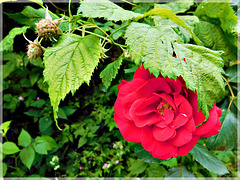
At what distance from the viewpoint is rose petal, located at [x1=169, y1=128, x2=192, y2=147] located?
1.06ft

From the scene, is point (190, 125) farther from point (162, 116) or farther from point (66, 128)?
point (66, 128)

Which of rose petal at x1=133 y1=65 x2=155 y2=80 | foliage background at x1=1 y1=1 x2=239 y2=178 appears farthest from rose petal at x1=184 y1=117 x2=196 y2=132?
foliage background at x1=1 y1=1 x2=239 y2=178

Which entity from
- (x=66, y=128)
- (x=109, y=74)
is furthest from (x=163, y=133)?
(x=66, y=128)

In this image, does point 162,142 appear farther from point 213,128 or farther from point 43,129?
point 43,129

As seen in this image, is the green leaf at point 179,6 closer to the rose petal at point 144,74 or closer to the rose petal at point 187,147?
the rose petal at point 144,74

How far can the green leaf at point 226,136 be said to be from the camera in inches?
20.3

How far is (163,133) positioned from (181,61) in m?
0.14

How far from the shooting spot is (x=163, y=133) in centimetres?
33

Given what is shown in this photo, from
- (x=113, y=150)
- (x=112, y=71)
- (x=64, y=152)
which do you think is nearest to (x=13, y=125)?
(x=64, y=152)

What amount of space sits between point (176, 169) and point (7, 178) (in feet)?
3.30

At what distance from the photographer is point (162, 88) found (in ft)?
1.12

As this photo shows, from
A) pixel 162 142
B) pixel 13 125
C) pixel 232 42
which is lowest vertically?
pixel 13 125

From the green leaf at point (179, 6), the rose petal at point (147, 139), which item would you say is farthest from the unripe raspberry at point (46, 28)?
the green leaf at point (179, 6)

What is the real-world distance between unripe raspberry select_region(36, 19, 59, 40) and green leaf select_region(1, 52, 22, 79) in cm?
80
